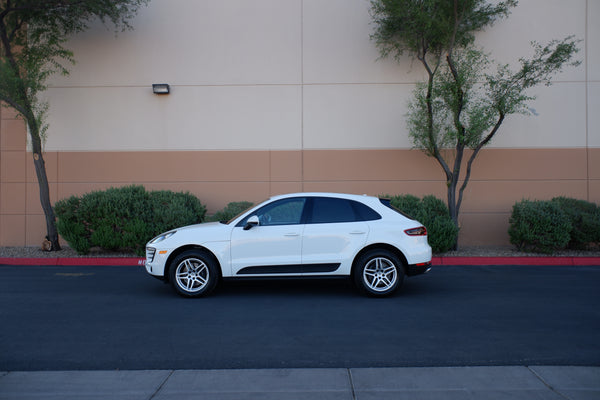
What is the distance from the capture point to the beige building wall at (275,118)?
44.7 ft

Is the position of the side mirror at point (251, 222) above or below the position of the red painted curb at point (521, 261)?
above

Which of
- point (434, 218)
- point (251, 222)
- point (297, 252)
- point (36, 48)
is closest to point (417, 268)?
point (297, 252)

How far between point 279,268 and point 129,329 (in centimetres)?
249

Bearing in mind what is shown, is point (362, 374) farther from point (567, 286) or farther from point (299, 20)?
point (299, 20)

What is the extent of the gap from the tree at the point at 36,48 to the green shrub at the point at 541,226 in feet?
36.9

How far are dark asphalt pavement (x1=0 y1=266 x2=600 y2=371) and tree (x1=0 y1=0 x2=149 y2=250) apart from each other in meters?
4.35

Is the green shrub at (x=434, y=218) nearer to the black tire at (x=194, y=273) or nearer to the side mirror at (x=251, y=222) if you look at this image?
the side mirror at (x=251, y=222)

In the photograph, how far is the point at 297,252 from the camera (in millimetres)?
7633

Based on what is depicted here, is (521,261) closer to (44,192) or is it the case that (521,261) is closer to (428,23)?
(428,23)

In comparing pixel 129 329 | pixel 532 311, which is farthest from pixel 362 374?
pixel 532 311

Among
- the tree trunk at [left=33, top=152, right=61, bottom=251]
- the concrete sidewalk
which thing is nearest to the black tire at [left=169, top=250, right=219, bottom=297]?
the concrete sidewalk

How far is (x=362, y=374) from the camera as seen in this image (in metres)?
4.42

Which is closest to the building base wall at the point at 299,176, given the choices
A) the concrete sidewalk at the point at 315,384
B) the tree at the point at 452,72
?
the tree at the point at 452,72

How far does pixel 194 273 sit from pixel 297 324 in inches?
89.1
